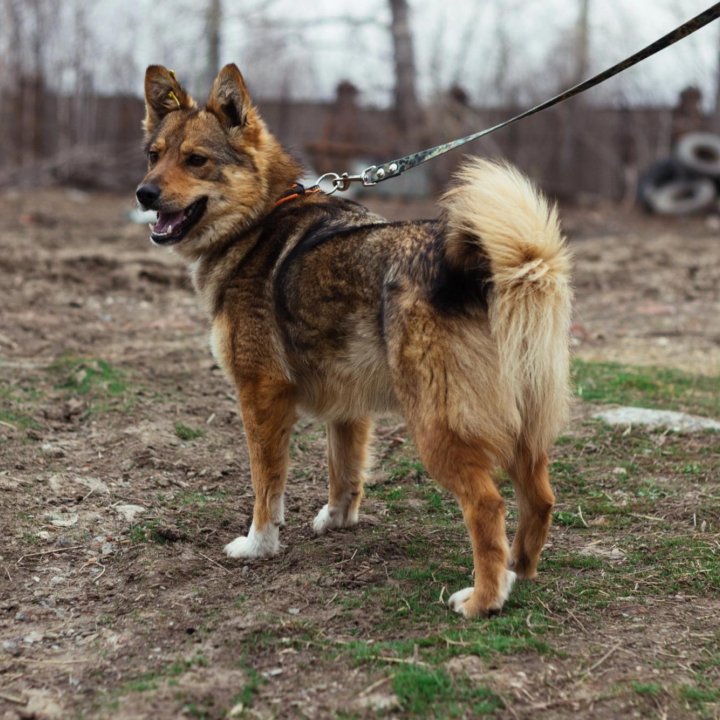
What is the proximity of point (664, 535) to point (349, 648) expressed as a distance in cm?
182

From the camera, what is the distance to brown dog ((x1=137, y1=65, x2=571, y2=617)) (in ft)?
11.0

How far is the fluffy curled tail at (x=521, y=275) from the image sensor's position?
10.9 feet

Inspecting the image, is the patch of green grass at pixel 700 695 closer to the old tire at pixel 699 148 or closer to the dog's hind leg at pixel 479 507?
the dog's hind leg at pixel 479 507

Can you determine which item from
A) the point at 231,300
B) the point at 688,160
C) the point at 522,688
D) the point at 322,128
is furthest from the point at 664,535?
the point at 322,128

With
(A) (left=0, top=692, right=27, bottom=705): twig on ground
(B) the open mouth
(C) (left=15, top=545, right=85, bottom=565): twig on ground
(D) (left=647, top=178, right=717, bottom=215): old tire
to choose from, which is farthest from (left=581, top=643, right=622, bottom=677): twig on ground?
(D) (left=647, top=178, right=717, bottom=215): old tire

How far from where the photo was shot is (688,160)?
16656mm

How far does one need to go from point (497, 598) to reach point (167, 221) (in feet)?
7.59

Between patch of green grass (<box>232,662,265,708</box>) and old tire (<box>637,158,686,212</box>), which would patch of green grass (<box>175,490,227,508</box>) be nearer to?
patch of green grass (<box>232,662,265,708</box>)

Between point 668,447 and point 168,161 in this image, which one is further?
point 668,447

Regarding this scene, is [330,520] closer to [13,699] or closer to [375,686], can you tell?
[375,686]

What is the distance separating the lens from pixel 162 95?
4746mm

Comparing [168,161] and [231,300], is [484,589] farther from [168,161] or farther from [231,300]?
[168,161]

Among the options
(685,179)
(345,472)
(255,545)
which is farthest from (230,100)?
(685,179)

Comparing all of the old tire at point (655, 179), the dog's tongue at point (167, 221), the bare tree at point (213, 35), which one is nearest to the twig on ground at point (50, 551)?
the dog's tongue at point (167, 221)
